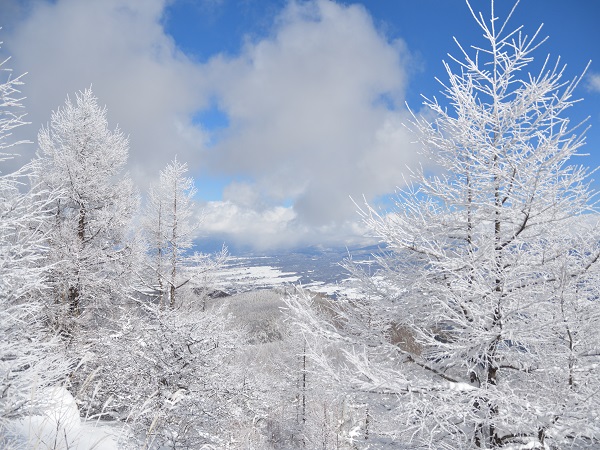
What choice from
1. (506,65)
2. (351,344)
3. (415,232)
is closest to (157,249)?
(351,344)

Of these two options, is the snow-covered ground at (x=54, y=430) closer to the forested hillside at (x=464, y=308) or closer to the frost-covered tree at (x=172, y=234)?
the forested hillside at (x=464, y=308)

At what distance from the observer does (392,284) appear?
5.53 meters

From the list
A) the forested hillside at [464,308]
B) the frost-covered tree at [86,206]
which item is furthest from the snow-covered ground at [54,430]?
the frost-covered tree at [86,206]

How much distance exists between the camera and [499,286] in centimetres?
442

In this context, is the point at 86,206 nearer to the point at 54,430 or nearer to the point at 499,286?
the point at 54,430

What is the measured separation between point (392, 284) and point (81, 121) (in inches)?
424

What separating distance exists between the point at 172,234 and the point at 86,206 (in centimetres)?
295

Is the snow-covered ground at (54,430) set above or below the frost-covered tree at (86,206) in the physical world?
below

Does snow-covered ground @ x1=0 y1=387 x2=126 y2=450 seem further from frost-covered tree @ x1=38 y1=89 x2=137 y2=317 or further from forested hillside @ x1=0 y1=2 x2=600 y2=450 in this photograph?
frost-covered tree @ x1=38 y1=89 x2=137 y2=317

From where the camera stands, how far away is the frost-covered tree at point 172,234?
12305 millimetres

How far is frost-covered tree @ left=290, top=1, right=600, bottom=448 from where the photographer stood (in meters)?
4.07

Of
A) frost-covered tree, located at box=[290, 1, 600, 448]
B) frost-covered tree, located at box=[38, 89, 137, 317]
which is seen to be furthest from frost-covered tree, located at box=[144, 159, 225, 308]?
frost-covered tree, located at box=[290, 1, 600, 448]

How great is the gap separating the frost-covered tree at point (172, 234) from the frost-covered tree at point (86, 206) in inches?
52.5

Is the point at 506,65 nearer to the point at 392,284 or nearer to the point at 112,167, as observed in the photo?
the point at 392,284
